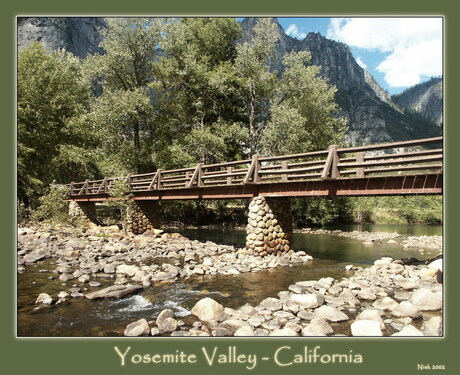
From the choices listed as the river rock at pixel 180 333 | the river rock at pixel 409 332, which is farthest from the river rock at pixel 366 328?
the river rock at pixel 180 333

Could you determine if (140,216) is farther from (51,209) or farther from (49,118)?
(49,118)

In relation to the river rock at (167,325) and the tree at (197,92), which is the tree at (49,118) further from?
the river rock at (167,325)

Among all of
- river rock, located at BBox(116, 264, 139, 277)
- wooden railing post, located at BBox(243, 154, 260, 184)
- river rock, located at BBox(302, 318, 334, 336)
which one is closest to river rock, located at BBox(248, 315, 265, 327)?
Result: river rock, located at BBox(302, 318, 334, 336)

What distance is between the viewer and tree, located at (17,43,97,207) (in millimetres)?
26922

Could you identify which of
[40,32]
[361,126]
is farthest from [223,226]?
[361,126]

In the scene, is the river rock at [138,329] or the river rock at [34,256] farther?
the river rock at [34,256]

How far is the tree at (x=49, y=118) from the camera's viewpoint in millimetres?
26922

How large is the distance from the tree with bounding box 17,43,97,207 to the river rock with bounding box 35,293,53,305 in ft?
63.5

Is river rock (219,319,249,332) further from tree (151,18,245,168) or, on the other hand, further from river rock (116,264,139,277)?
tree (151,18,245,168)

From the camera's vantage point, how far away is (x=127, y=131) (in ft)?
94.9

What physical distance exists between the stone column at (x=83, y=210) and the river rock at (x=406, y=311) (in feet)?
83.3

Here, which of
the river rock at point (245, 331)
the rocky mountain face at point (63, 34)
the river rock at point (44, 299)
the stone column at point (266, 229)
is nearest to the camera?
the river rock at point (245, 331)

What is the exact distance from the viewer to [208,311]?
6.78 m
